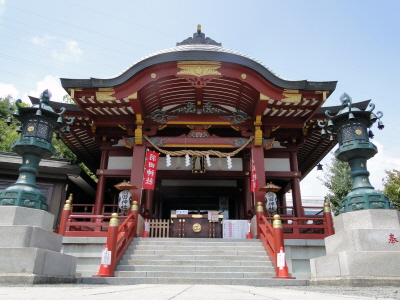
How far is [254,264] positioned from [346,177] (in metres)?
16.0

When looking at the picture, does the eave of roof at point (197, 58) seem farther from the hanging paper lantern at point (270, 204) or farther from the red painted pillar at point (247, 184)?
the red painted pillar at point (247, 184)

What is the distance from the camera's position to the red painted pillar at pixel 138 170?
974 cm

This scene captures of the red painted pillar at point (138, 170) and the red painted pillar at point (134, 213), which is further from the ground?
the red painted pillar at point (138, 170)

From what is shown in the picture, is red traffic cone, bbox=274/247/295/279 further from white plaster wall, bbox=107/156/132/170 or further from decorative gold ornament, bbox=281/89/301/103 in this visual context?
white plaster wall, bbox=107/156/132/170

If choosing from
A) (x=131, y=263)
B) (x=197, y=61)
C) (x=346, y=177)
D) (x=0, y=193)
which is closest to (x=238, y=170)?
(x=197, y=61)

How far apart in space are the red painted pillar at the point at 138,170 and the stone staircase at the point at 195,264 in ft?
5.51

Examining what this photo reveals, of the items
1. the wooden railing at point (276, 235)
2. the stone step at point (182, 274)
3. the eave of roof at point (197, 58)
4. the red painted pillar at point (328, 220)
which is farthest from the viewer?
the eave of roof at point (197, 58)

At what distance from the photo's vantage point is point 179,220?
10.9m

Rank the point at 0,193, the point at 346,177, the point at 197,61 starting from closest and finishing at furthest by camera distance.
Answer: the point at 0,193 → the point at 197,61 → the point at 346,177

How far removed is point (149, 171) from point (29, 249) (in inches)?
218

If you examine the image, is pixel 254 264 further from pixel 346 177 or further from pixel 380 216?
pixel 346 177

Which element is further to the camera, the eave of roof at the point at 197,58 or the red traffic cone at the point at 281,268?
the eave of roof at the point at 197,58

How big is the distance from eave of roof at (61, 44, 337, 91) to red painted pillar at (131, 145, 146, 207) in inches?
94.5

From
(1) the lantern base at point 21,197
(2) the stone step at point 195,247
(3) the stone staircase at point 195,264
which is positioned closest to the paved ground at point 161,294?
(1) the lantern base at point 21,197
